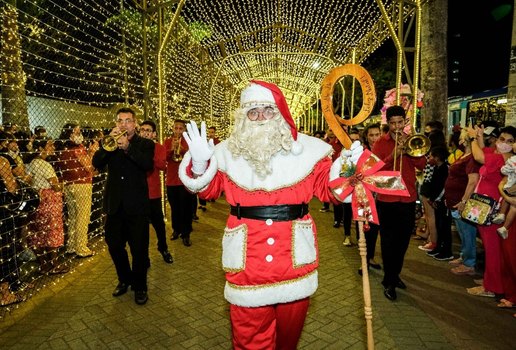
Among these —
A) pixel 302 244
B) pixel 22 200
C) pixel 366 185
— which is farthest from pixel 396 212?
pixel 22 200

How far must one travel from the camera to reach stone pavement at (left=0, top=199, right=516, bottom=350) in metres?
3.72

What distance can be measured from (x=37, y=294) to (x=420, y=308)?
4522mm

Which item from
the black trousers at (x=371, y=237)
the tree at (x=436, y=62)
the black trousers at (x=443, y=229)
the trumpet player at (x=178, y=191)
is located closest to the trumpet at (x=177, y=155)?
the trumpet player at (x=178, y=191)

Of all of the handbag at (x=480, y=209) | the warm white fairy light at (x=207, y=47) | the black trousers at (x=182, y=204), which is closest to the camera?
the handbag at (x=480, y=209)

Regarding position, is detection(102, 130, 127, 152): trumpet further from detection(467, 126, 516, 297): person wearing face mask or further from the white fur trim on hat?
detection(467, 126, 516, 297): person wearing face mask

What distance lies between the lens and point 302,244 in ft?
8.58

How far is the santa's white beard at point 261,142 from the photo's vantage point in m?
2.65

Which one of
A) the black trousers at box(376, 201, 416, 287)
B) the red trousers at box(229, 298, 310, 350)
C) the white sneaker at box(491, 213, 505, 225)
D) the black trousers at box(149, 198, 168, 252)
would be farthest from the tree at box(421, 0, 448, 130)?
the red trousers at box(229, 298, 310, 350)

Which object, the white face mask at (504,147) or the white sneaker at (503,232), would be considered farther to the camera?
the white face mask at (504,147)

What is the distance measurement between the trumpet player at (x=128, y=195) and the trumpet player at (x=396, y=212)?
2769mm

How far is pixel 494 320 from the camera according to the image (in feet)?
13.6

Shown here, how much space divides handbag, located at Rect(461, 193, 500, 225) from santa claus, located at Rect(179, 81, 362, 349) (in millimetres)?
2886

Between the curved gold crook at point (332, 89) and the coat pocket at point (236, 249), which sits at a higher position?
the curved gold crook at point (332, 89)

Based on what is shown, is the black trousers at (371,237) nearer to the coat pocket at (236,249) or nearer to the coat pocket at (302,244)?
the coat pocket at (302,244)
